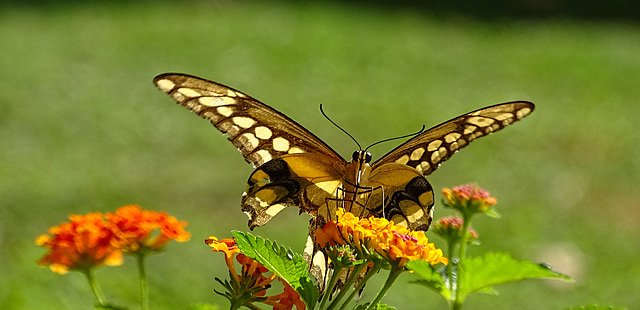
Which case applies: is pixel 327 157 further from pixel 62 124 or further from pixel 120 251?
pixel 62 124

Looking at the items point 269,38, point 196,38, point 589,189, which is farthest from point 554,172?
point 196,38

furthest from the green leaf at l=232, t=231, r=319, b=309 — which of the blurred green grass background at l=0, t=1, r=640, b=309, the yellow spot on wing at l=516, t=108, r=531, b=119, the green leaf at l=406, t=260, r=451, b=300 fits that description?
the blurred green grass background at l=0, t=1, r=640, b=309

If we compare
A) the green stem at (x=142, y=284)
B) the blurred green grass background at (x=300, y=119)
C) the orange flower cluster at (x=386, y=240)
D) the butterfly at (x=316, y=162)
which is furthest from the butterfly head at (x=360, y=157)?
the blurred green grass background at (x=300, y=119)

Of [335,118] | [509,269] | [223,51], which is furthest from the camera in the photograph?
[223,51]

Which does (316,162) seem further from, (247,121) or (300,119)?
(300,119)

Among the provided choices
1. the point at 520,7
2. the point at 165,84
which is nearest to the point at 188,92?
the point at 165,84

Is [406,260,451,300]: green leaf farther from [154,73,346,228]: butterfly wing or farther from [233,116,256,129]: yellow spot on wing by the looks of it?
[233,116,256,129]: yellow spot on wing

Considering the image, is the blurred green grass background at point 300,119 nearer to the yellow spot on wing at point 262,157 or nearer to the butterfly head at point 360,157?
the yellow spot on wing at point 262,157
